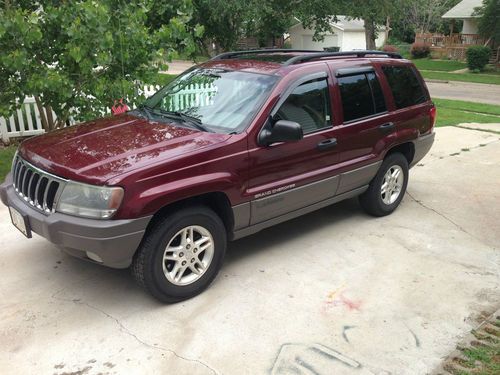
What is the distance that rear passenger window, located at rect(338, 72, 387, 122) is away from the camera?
16.1ft

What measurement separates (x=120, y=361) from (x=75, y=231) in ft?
2.98

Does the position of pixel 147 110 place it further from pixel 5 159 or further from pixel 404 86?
pixel 5 159

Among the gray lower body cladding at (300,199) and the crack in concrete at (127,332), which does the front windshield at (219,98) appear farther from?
the crack in concrete at (127,332)

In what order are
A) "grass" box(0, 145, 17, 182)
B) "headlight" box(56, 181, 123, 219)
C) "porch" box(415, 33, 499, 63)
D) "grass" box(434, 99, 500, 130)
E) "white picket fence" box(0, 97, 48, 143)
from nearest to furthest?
"headlight" box(56, 181, 123, 219)
"grass" box(0, 145, 17, 182)
"white picket fence" box(0, 97, 48, 143)
"grass" box(434, 99, 500, 130)
"porch" box(415, 33, 499, 63)

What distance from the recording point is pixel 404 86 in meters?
5.72

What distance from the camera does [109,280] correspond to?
13.6ft

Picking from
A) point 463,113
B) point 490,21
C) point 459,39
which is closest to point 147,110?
point 463,113

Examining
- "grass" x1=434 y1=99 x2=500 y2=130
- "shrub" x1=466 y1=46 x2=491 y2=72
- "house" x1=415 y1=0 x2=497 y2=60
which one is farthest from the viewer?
"house" x1=415 y1=0 x2=497 y2=60

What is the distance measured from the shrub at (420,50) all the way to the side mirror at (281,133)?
3879cm

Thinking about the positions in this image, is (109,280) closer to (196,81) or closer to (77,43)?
(196,81)

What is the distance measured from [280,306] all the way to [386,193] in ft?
8.08

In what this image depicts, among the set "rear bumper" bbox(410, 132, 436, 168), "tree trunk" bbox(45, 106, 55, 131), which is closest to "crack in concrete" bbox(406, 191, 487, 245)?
"rear bumper" bbox(410, 132, 436, 168)

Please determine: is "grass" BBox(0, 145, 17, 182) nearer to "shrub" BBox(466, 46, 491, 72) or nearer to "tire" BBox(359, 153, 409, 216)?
"tire" BBox(359, 153, 409, 216)

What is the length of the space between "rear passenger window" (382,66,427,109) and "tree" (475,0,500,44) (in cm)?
2779
